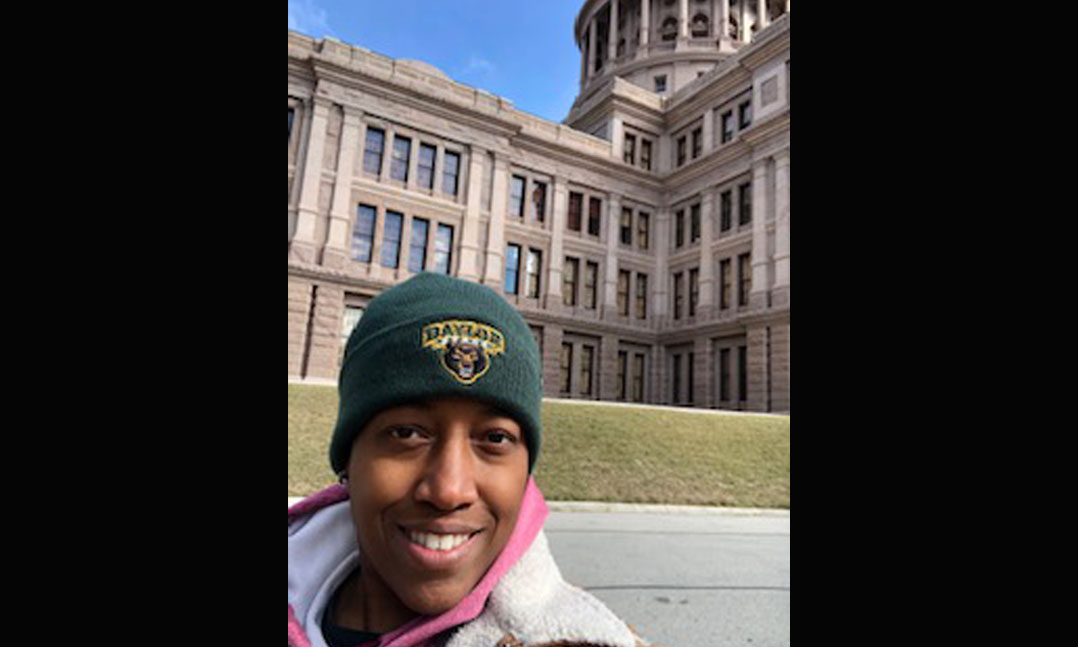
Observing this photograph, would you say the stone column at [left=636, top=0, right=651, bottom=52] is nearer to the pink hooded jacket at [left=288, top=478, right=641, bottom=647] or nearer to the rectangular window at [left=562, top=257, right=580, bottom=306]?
the rectangular window at [left=562, top=257, right=580, bottom=306]

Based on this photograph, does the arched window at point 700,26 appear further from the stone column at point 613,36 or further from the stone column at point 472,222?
the stone column at point 472,222

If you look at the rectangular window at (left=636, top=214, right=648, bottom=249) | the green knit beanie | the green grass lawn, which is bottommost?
the green grass lawn

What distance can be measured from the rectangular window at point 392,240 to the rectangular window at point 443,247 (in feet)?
4.85

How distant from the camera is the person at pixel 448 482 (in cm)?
127

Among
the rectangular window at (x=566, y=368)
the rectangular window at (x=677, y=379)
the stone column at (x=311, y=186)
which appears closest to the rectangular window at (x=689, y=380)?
the rectangular window at (x=677, y=379)

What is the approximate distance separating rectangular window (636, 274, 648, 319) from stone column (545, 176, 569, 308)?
406cm

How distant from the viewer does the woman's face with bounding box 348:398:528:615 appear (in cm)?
126

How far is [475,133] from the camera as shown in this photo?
2488 cm

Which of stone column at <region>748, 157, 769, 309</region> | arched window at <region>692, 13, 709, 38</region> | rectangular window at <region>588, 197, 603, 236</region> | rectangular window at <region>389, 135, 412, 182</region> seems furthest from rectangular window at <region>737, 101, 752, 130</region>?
arched window at <region>692, 13, 709, 38</region>
